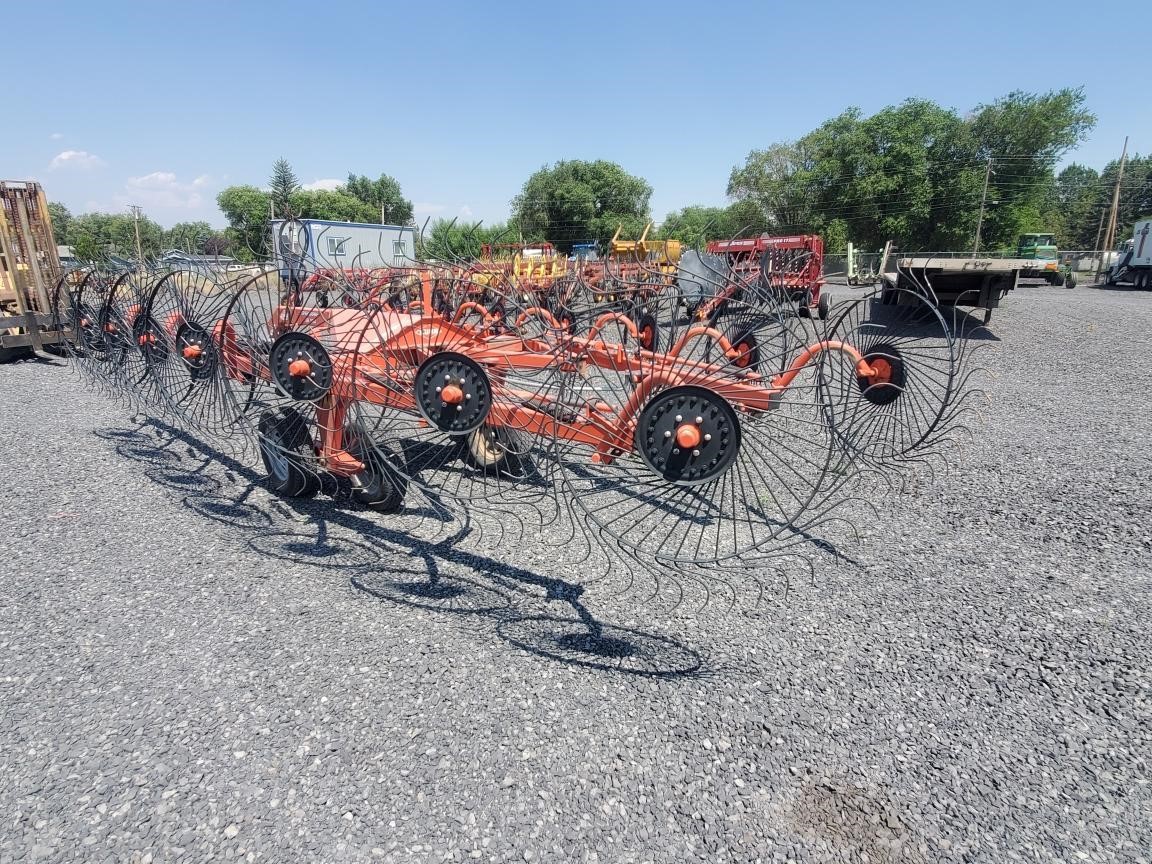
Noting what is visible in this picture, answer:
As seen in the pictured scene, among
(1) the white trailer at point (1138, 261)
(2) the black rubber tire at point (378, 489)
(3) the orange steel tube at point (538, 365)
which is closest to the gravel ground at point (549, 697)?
(2) the black rubber tire at point (378, 489)

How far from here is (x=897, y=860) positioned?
1.85 m

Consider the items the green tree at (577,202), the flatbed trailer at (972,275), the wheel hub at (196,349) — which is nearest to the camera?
the wheel hub at (196,349)

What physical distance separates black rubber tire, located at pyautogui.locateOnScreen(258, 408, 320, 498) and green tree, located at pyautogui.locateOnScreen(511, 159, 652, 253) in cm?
3864

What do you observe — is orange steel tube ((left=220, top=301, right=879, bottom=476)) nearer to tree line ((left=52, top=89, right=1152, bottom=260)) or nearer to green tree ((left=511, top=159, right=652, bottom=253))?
tree line ((left=52, top=89, right=1152, bottom=260))

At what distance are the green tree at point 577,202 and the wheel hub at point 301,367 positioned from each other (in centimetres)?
3957

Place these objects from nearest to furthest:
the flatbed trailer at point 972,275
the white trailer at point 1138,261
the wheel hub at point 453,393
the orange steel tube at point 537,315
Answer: the wheel hub at point 453,393
the orange steel tube at point 537,315
the flatbed trailer at point 972,275
the white trailer at point 1138,261

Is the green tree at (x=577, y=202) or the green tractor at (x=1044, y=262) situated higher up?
the green tree at (x=577, y=202)

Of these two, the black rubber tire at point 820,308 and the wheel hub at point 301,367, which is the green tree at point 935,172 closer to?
the black rubber tire at point 820,308

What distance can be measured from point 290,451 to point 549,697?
7.50 ft

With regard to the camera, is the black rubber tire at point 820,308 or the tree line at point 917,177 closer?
the black rubber tire at point 820,308

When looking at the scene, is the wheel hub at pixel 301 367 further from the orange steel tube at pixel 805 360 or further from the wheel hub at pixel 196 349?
the orange steel tube at pixel 805 360

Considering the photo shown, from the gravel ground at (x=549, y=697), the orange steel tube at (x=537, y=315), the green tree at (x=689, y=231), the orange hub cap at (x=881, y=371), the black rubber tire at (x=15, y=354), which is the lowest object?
the gravel ground at (x=549, y=697)

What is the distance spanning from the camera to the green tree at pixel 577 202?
43.1 m

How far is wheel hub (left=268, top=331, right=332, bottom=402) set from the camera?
314cm
